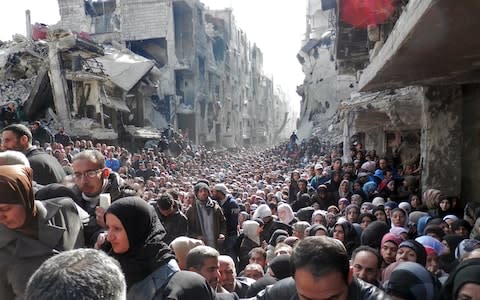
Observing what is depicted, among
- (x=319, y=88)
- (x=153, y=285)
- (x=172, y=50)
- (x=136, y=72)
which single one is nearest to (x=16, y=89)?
(x=136, y=72)

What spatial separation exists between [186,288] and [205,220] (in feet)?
12.1

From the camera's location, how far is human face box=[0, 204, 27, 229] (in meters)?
2.21

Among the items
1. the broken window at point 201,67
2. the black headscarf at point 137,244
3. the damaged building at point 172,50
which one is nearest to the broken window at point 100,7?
the damaged building at point 172,50

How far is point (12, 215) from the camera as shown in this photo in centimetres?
224

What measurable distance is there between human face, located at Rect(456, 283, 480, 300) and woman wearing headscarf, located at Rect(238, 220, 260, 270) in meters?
3.58

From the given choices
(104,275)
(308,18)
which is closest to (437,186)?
(104,275)

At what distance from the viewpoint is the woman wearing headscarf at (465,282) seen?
7.60 ft

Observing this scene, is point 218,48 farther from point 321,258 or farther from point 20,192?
point 321,258

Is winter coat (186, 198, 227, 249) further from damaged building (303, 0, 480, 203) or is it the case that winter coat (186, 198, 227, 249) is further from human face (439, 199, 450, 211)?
human face (439, 199, 450, 211)

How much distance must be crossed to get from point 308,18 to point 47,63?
1284 inches

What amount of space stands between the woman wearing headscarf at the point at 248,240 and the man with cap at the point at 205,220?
0.98 ft

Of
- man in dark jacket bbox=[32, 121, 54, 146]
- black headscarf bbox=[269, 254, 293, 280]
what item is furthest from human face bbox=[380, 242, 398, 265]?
man in dark jacket bbox=[32, 121, 54, 146]

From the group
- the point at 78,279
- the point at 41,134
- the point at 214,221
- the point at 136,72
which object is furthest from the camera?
the point at 136,72

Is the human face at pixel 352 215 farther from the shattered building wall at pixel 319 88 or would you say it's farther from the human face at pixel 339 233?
the shattered building wall at pixel 319 88
